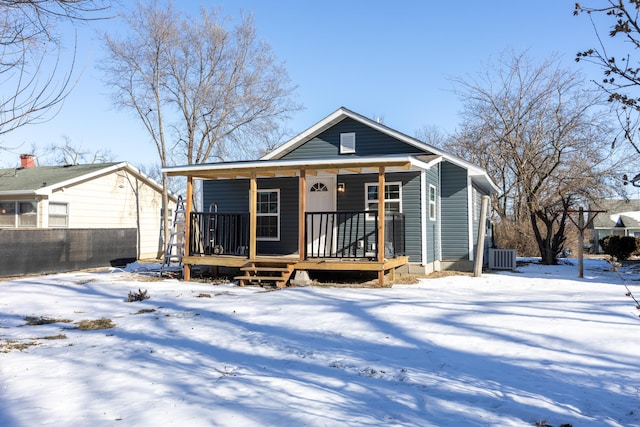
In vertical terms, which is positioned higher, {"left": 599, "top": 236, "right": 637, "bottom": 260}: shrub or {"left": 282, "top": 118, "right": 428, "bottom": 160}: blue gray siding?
{"left": 282, "top": 118, "right": 428, "bottom": 160}: blue gray siding

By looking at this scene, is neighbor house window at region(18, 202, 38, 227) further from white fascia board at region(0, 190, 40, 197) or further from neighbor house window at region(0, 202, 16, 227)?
white fascia board at region(0, 190, 40, 197)

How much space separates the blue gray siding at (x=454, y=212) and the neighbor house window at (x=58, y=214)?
12831mm

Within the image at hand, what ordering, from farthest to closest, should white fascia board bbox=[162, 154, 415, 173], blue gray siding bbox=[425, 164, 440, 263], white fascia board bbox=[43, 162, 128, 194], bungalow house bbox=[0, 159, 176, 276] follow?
bungalow house bbox=[0, 159, 176, 276]
white fascia board bbox=[43, 162, 128, 194]
blue gray siding bbox=[425, 164, 440, 263]
white fascia board bbox=[162, 154, 415, 173]

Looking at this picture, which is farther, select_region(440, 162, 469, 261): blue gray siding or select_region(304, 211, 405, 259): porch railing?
select_region(440, 162, 469, 261): blue gray siding

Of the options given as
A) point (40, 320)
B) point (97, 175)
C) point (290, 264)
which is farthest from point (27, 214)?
point (290, 264)

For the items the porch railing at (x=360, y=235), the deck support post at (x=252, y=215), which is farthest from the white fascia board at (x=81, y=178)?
the porch railing at (x=360, y=235)

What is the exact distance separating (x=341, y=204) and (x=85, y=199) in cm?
1005

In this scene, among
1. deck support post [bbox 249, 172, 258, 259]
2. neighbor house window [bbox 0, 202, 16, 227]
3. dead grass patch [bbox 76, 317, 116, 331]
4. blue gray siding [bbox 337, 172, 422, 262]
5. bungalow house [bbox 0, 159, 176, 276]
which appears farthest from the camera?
neighbor house window [bbox 0, 202, 16, 227]

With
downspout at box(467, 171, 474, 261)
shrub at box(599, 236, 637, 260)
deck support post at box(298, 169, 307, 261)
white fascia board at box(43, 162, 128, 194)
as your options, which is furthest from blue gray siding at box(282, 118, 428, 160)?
shrub at box(599, 236, 637, 260)

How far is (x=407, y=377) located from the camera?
14.4ft

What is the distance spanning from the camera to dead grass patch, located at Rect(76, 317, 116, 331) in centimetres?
653

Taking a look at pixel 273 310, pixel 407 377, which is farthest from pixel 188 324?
pixel 407 377

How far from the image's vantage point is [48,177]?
1714 cm

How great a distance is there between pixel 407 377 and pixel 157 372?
7.83 feet
